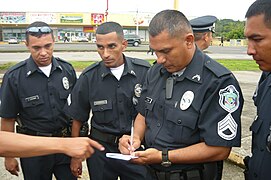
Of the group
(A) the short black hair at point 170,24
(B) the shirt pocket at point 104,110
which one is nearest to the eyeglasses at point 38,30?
(B) the shirt pocket at point 104,110

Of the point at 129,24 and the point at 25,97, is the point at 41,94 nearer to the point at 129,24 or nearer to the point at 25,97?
the point at 25,97

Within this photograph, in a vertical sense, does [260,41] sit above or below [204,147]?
above

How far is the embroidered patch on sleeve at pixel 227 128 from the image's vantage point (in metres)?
1.79

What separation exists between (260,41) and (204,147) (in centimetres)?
72

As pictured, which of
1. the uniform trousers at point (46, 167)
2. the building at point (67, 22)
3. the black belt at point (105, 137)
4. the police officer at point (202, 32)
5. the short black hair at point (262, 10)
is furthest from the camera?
the building at point (67, 22)

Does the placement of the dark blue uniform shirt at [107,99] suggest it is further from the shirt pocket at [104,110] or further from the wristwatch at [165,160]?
the wristwatch at [165,160]

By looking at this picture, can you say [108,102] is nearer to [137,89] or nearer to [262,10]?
[137,89]

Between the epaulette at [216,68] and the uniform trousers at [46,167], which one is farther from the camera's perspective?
the uniform trousers at [46,167]


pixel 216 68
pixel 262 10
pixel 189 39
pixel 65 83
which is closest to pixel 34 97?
pixel 65 83

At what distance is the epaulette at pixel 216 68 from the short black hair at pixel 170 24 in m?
0.27

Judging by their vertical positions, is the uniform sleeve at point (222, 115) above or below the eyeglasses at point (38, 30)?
below

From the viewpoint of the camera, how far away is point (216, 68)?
1928 mm

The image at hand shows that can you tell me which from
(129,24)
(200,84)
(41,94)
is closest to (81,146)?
(200,84)

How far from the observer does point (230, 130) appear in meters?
1.80
